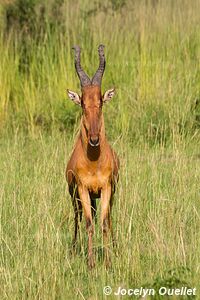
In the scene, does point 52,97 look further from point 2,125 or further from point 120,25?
point 120,25

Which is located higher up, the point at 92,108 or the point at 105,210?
the point at 92,108

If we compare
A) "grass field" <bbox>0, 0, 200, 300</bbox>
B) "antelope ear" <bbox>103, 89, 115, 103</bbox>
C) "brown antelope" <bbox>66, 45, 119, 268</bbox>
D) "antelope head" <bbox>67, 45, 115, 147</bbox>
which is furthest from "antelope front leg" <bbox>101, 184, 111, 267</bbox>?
"antelope ear" <bbox>103, 89, 115, 103</bbox>

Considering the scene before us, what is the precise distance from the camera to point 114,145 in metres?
10.0

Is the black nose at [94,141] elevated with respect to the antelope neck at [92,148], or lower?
elevated

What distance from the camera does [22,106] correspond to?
12688 millimetres

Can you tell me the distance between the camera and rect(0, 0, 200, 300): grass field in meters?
6.10

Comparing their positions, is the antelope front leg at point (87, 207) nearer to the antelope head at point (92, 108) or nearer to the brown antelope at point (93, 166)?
the brown antelope at point (93, 166)

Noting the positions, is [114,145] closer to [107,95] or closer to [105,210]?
[107,95]

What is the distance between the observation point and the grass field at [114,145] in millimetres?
6102

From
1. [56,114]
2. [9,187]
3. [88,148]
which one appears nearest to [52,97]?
[56,114]

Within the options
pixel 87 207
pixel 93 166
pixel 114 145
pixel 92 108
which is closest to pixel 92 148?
pixel 93 166

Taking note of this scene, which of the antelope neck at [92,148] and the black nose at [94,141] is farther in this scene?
the antelope neck at [92,148]

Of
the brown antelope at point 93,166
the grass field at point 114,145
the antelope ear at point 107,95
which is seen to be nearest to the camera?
the grass field at point 114,145

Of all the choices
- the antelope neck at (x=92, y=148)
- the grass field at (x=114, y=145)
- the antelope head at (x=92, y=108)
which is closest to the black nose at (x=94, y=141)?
the antelope head at (x=92, y=108)
